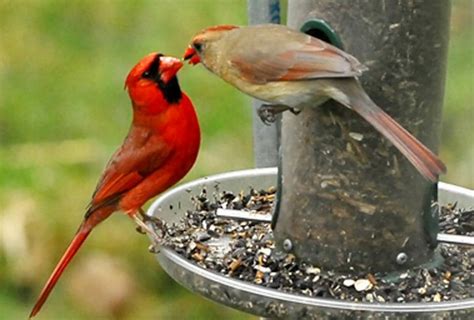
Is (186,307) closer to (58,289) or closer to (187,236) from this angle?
(58,289)

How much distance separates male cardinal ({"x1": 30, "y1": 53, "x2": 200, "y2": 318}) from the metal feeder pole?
1.40 feet

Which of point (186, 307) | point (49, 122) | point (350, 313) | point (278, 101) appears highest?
point (278, 101)

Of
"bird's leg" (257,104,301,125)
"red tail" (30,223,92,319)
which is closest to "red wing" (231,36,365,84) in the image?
"bird's leg" (257,104,301,125)

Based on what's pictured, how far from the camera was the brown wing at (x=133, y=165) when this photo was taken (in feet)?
16.1

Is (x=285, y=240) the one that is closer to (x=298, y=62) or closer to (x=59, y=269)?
(x=298, y=62)

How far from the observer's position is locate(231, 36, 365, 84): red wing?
420 centimetres

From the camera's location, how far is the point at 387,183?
4504 millimetres

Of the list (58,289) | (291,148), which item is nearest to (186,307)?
(58,289)

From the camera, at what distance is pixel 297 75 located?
4.25 m

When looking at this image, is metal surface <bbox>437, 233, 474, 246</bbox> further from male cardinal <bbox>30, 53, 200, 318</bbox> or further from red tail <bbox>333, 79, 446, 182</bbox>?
male cardinal <bbox>30, 53, 200, 318</bbox>

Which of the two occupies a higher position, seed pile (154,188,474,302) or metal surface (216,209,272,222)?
metal surface (216,209,272,222)

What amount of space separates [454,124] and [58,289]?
1859 millimetres

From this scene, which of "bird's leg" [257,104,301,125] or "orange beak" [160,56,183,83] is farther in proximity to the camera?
"orange beak" [160,56,183,83]

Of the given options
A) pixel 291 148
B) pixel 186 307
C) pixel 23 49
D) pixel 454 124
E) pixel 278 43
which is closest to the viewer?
pixel 278 43
